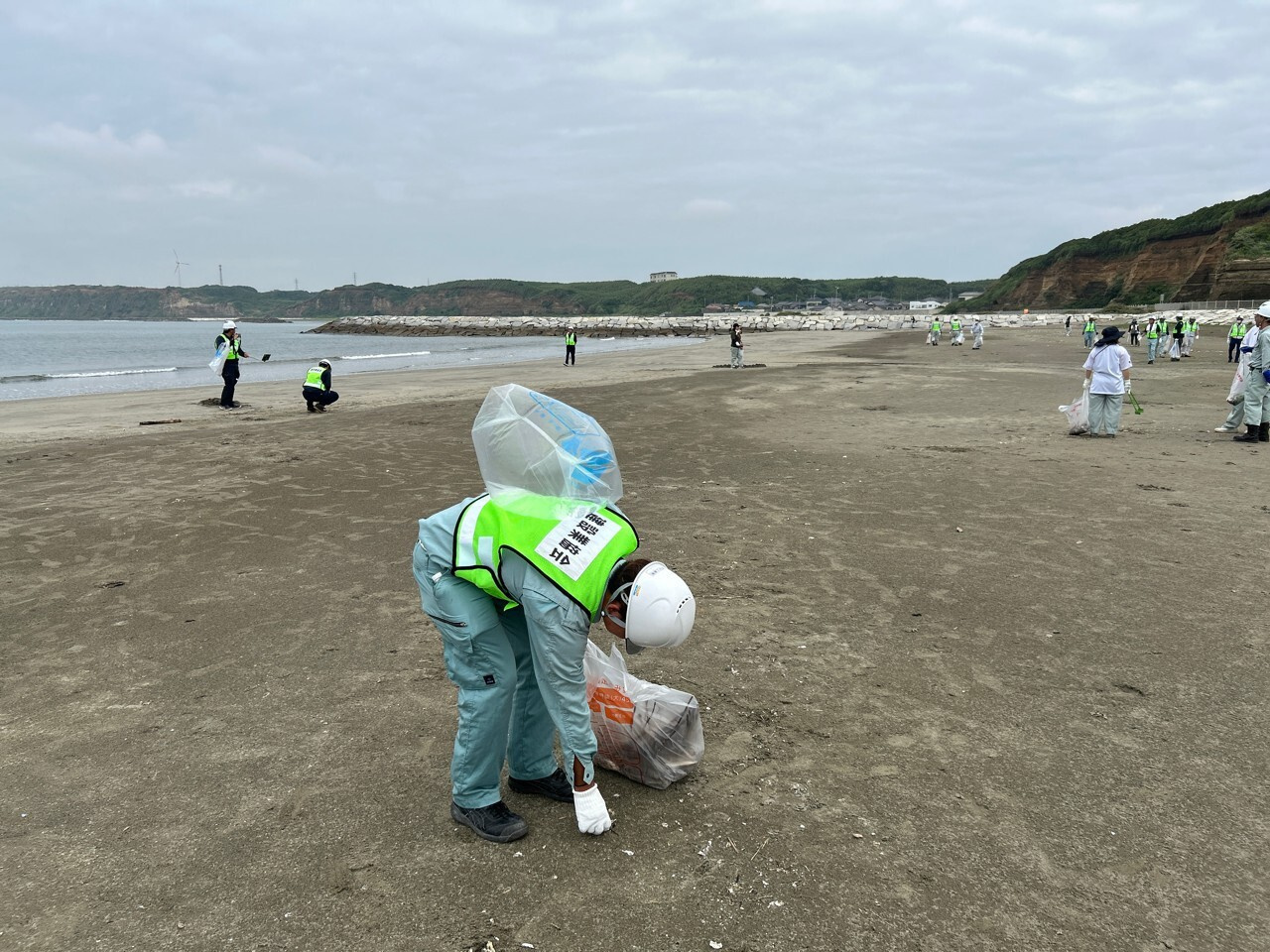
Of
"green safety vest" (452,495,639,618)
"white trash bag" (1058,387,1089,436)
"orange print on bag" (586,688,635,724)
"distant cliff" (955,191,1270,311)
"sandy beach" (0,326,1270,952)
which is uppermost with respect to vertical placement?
"distant cliff" (955,191,1270,311)

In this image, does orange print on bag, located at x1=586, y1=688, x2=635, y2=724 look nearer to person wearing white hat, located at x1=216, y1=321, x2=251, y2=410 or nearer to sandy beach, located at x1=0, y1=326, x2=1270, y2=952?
sandy beach, located at x1=0, y1=326, x2=1270, y2=952

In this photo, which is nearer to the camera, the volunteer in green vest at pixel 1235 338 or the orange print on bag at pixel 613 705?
the orange print on bag at pixel 613 705

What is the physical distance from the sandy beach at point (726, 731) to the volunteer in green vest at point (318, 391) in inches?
325

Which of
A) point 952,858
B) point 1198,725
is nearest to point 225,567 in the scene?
point 952,858

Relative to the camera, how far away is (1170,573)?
634 cm

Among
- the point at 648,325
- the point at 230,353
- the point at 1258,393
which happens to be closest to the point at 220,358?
the point at 230,353

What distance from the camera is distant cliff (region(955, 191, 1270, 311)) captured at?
58750mm

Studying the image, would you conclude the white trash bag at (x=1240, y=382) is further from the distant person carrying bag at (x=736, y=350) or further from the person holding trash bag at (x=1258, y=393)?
the distant person carrying bag at (x=736, y=350)

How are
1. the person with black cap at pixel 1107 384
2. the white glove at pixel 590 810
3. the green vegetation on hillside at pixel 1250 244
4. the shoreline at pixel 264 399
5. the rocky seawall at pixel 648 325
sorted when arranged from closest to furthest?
the white glove at pixel 590 810 → the person with black cap at pixel 1107 384 → the shoreline at pixel 264 399 → the green vegetation on hillside at pixel 1250 244 → the rocky seawall at pixel 648 325

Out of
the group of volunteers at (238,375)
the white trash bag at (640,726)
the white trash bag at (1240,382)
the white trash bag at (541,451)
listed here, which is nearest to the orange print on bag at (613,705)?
the white trash bag at (640,726)

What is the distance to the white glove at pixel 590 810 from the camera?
321 centimetres

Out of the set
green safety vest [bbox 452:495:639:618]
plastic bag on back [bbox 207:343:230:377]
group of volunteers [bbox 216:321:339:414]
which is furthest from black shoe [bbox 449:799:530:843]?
plastic bag on back [bbox 207:343:230:377]

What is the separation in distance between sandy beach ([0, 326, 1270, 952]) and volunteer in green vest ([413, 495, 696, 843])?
25 cm

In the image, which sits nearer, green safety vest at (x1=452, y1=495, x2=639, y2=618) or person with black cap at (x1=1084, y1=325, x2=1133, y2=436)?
green safety vest at (x1=452, y1=495, x2=639, y2=618)
